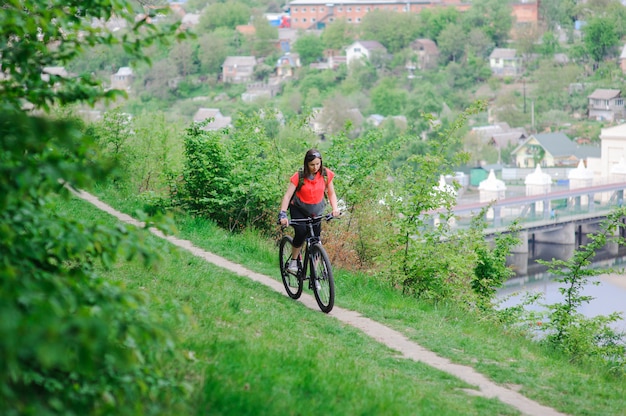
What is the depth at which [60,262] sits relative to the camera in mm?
3803

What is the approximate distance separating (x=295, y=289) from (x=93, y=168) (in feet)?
19.4

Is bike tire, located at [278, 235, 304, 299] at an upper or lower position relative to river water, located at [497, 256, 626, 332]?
upper

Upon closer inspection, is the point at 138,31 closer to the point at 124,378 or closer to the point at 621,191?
the point at 124,378

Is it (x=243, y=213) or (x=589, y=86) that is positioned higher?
(x=243, y=213)

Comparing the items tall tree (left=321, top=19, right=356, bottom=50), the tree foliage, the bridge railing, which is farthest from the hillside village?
the tree foliage

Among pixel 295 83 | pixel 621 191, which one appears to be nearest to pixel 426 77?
pixel 295 83

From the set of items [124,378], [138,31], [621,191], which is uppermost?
[138,31]

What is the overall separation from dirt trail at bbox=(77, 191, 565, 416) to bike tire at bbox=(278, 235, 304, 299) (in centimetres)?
12

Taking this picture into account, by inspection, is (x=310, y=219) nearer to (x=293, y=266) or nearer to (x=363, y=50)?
(x=293, y=266)

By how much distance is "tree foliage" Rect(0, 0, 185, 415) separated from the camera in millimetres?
2539

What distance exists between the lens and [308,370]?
5578 mm

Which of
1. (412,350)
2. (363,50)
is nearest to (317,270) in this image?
(412,350)

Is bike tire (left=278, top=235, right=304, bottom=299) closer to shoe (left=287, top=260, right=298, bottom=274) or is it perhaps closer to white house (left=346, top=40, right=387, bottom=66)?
shoe (left=287, top=260, right=298, bottom=274)

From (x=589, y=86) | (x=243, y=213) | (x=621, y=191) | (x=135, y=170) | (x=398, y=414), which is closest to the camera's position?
(x=398, y=414)
